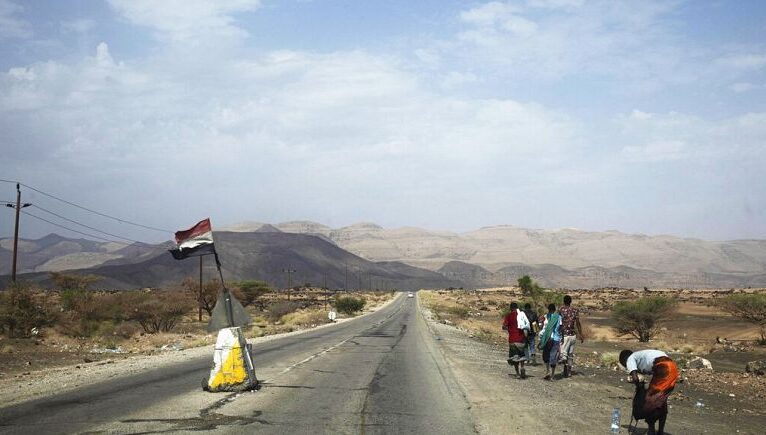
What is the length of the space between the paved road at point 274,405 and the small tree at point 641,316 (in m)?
26.4

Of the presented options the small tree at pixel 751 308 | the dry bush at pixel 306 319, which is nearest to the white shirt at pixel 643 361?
the small tree at pixel 751 308

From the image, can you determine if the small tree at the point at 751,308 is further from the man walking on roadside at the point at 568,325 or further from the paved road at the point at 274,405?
the paved road at the point at 274,405

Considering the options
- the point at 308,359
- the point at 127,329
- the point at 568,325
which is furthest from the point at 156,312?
the point at 568,325

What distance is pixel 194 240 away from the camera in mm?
13047

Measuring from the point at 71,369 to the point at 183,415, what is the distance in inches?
406

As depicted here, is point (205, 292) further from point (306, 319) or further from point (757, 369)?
point (757, 369)

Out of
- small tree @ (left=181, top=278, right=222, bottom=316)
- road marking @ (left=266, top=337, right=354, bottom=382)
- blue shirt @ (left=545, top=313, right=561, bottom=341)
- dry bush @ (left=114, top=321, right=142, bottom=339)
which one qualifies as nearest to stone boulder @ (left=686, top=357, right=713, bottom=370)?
blue shirt @ (left=545, top=313, right=561, bottom=341)

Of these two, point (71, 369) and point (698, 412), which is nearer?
point (698, 412)

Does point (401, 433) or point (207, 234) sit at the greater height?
point (207, 234)

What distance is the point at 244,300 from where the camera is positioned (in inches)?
3255

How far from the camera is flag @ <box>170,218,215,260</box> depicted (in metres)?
13.0

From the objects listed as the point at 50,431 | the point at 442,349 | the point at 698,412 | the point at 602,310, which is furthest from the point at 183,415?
the point at 602,310

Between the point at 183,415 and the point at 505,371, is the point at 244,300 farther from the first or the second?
the point at 183,415

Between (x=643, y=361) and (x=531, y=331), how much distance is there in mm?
10198
